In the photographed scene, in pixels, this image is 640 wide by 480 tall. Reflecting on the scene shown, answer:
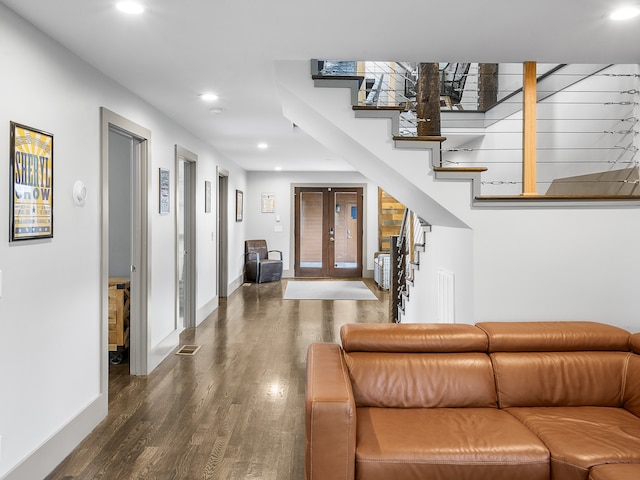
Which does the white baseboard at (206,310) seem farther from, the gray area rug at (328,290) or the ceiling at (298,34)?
the ceiling at (298,34)

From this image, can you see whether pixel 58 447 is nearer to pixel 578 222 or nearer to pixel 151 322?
pixel 151 322

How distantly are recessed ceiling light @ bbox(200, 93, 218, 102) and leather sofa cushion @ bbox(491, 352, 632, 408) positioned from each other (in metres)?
2.94

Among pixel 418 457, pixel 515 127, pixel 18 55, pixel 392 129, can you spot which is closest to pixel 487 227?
pixel 392 129

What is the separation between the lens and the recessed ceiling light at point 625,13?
232cm

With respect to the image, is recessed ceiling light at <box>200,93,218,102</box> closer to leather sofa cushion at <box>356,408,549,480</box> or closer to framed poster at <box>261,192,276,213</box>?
leather sofa cushion at <box>356,408,549,480</box>

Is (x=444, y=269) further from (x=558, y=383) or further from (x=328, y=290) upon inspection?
(x=328, y=290)

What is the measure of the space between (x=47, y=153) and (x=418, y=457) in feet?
7.86

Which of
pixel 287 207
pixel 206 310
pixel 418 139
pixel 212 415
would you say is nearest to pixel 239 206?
pixel 287 207

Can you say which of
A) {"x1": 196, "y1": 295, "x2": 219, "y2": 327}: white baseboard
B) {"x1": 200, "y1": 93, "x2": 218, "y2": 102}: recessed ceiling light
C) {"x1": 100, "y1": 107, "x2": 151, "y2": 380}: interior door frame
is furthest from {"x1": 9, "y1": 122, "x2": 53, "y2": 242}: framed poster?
{"x1": 196, "y1": 295, "x2": 219, "y2": 327}: white baseboard

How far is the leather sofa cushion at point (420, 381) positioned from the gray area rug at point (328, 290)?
5393 mm

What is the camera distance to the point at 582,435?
2086 mm

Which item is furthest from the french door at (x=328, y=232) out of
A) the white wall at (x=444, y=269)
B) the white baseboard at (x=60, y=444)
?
the white baseboard at (x=60, y=444)

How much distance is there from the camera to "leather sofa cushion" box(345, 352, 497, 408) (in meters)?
2.48

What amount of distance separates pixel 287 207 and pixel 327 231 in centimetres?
106
